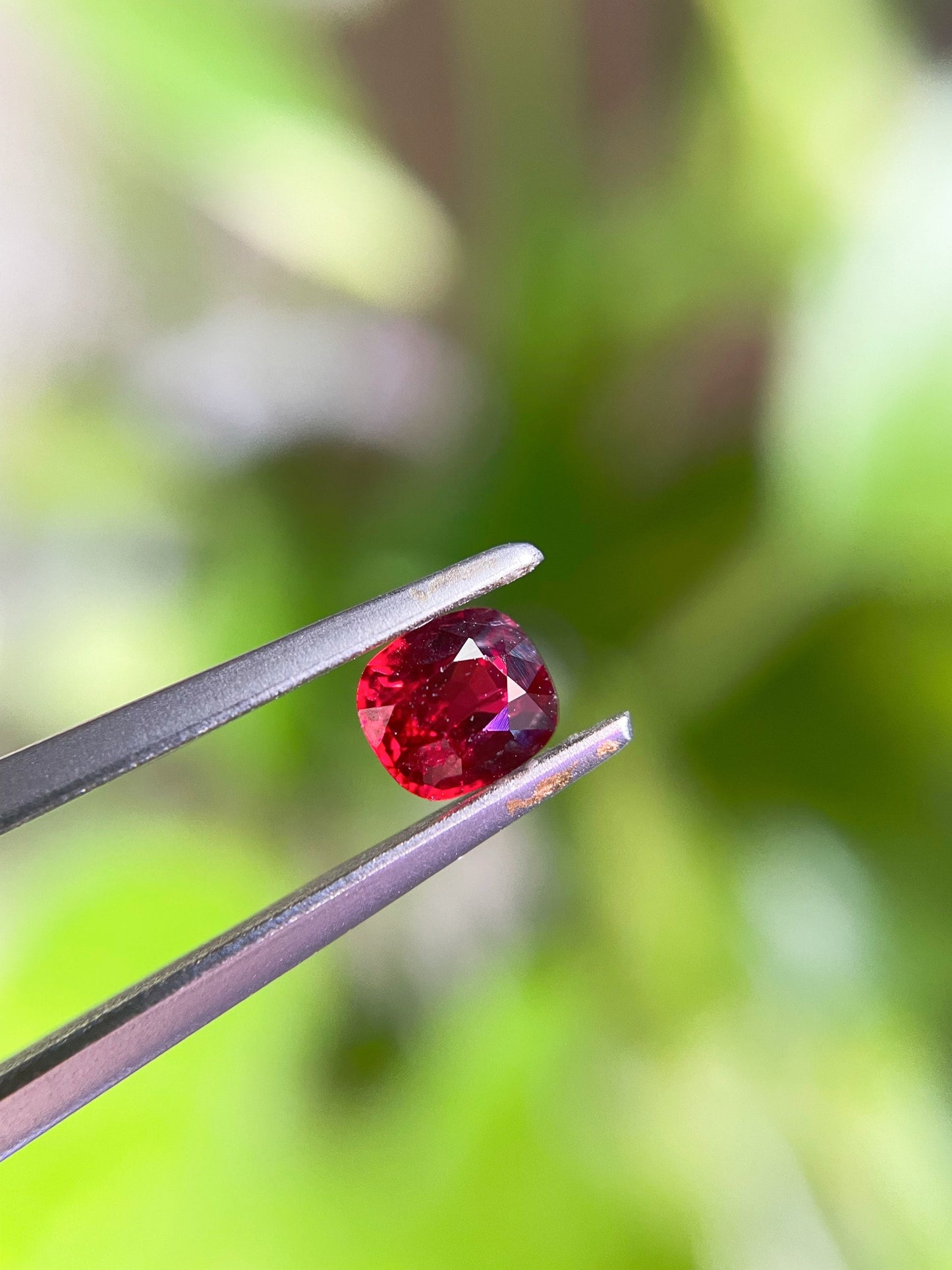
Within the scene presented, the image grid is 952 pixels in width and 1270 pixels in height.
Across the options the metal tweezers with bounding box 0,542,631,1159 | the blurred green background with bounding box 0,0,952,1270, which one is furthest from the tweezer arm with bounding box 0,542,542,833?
the blurred green background with bounding box 0,0,952,1270

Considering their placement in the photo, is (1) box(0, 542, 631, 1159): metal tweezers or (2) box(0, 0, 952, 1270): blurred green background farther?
(2) box(0, 0, 952, 1270): blurred green background

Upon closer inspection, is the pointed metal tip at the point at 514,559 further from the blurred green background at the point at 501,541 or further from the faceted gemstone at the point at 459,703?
the blurred green background at the point at 501,541

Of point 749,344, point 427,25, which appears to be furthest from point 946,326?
point 427,25

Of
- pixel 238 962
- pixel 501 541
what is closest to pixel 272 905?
pixel 238 962

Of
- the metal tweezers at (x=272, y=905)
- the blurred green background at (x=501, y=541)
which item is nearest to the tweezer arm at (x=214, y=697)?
the metal tweezers at (x=272, y=905)

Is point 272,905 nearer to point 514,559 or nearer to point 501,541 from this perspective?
point 514,559

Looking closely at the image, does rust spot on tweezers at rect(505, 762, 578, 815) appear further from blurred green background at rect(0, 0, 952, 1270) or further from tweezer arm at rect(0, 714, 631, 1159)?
blurred green background at rect(0, 0, 952, 1270)

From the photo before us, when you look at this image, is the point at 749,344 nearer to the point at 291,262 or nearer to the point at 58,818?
the point at 291,262
